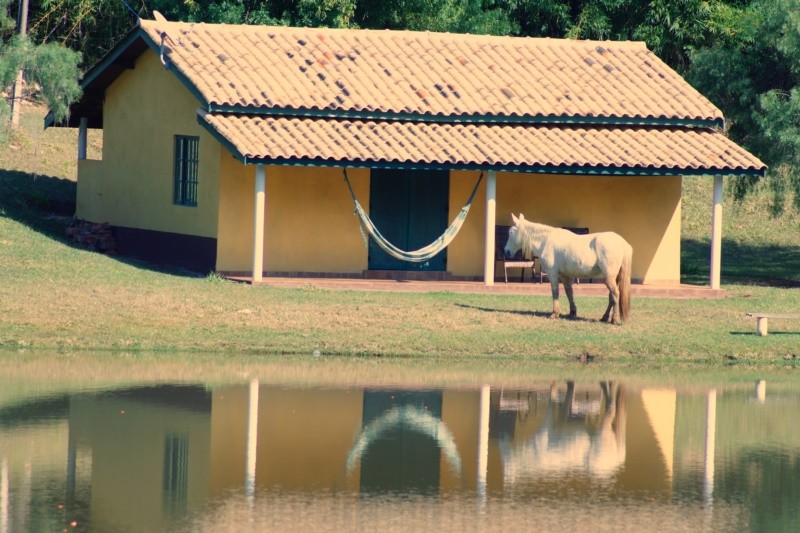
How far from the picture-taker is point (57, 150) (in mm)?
37625

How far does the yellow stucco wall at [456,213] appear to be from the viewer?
24641 mm

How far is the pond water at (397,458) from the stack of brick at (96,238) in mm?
12661

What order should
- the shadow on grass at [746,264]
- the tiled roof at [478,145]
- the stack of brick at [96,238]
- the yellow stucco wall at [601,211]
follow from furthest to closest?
the shadow on grass at [746,264]
the stack of brick at [96,238]
the yellow stucco wall at [601,211]
the tiled roof at [478,145]

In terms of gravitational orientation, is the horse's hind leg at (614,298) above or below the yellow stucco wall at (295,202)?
below

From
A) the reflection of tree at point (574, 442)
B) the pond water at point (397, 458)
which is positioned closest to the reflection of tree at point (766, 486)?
the pond water at point (397, 458)

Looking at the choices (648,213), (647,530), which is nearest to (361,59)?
(648,213)

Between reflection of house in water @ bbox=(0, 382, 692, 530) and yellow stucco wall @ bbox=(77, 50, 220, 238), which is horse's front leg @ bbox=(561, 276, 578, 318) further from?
yellow stucco wall @ bbox=(77, 50, 220, 238)

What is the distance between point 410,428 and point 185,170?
533 inches

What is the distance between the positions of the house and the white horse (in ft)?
8.49

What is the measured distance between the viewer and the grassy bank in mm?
18141

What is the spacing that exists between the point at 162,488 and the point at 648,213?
1704 cm

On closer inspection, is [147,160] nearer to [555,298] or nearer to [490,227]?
[490,227]

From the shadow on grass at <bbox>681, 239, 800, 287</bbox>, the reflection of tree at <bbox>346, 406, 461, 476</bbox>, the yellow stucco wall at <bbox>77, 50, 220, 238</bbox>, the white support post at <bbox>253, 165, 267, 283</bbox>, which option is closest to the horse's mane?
the white support post at <bbox>253, 165, 267, 283</bbox>

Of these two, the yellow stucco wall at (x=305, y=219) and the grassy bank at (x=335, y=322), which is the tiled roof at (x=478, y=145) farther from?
the grassy bank at (x=335, y=322)
